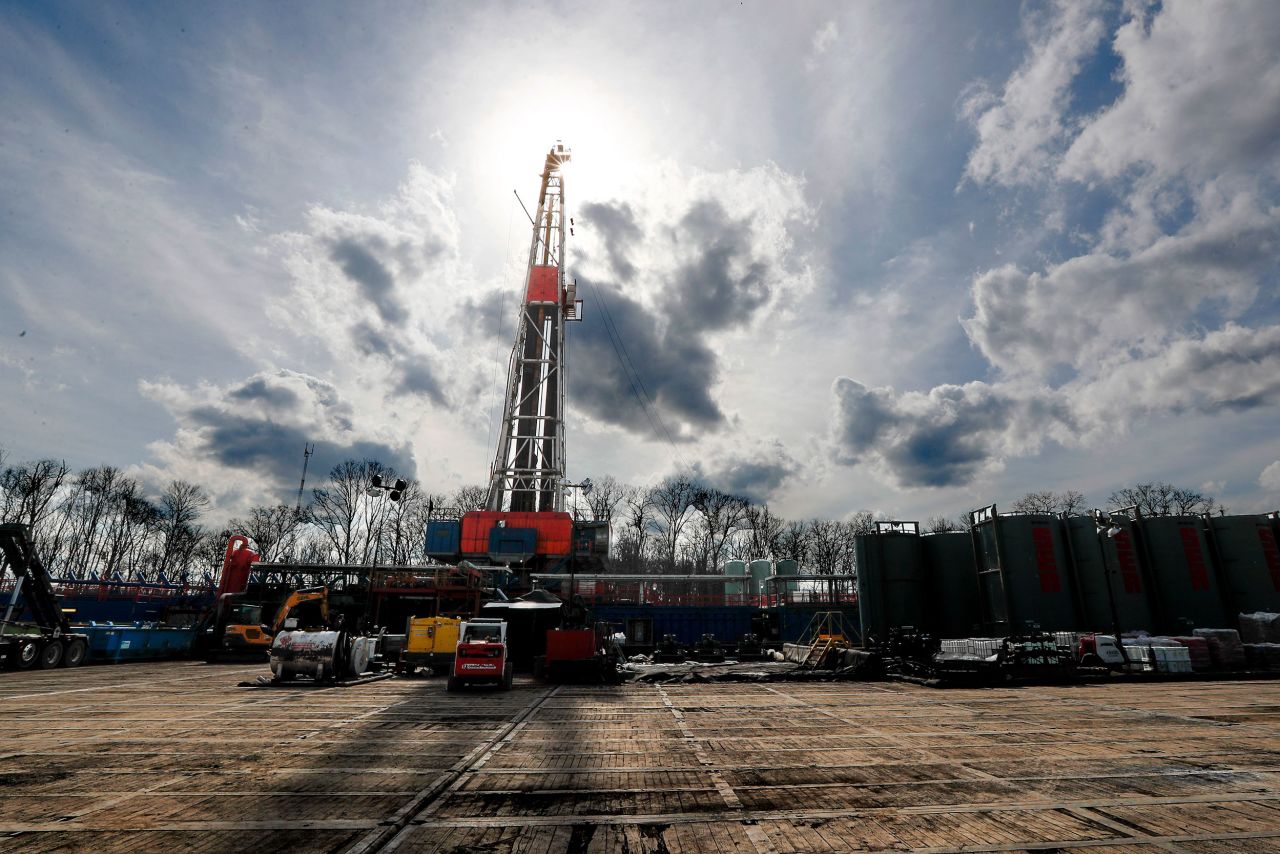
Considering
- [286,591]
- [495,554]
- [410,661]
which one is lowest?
[410,661]

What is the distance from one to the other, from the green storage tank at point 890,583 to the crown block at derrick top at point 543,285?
37.8m

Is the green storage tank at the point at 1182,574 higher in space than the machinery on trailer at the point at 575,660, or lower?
higher

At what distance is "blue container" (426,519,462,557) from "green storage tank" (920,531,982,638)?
3325 centimetres

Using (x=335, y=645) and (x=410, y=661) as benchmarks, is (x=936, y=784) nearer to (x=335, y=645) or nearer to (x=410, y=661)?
(x=335, y=645)

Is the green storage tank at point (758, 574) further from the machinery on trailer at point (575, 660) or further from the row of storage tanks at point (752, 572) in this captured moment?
the machinery on trailer at point (575, 660)

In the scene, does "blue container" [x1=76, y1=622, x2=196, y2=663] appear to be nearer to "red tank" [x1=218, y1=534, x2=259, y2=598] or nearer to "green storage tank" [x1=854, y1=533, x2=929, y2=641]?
"red tank" [x1=218, y1=534, x2=259, y2=598]

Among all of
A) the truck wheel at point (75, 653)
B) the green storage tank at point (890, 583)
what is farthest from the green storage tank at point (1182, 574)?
the truck wheel at point (75, 653)

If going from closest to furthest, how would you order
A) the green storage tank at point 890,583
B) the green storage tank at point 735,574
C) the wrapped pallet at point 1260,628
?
the wrapped pallet at point 1260,628 < the green storage tank at point 890,583 < the green storage tank at point 735,574

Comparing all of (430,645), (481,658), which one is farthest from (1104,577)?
(430,645)

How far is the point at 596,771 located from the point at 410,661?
17090 millimetres

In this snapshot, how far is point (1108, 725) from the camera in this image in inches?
456

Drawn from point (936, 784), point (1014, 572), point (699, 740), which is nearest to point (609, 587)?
point (1014, 572)

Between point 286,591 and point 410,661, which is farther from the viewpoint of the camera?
point 286,591

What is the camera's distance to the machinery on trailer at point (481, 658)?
17.7m
